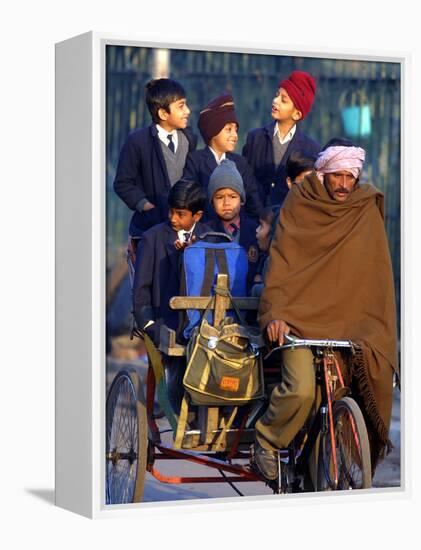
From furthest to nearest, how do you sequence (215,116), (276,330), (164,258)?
(215,116)
(164,258)
(276,330)

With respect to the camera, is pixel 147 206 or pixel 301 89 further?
pixel 301 89

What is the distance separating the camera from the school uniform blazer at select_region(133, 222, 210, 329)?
1267 centimetres

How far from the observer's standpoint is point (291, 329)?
12.5m

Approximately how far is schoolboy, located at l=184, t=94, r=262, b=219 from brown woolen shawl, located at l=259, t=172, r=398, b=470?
398mm

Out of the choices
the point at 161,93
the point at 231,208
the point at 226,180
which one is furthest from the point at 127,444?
the point at 161,93

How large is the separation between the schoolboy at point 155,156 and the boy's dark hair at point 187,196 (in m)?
0.16

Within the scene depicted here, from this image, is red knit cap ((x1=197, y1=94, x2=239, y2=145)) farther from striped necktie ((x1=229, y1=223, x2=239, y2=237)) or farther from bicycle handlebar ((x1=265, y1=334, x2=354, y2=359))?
bicycle handlebar ((x1=265, y1=334, x2=354, y2=359))

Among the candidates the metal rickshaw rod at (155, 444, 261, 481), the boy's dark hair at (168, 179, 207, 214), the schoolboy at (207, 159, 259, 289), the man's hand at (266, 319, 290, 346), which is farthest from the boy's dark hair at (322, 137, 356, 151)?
the metal rickshaw rod at (155, 444, 261, 481)

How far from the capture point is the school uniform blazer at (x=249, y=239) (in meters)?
12.8

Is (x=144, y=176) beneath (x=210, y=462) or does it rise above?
above

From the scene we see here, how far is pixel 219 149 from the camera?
512 inches

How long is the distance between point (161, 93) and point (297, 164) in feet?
3.12

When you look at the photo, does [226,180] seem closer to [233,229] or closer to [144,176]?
[233,229]

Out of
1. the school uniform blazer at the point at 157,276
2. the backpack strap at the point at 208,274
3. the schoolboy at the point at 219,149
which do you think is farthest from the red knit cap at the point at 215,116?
the backpack strap at the point at 208,274
